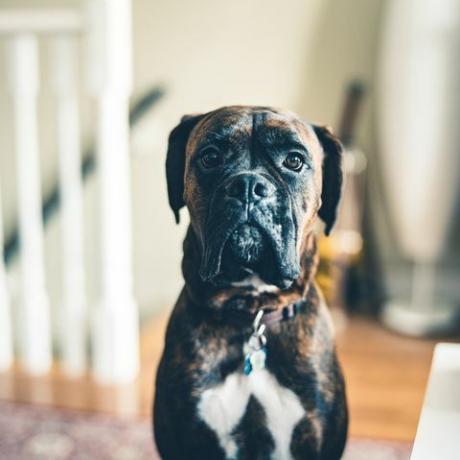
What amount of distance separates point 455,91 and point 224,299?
155 centimetres

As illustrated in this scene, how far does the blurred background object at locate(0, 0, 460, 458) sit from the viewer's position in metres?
1.95

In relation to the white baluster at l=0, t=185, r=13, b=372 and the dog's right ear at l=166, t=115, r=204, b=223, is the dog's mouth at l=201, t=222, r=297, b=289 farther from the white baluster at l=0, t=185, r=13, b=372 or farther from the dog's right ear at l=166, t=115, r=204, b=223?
the white baluster at l=0, t=185, r=13, b=372

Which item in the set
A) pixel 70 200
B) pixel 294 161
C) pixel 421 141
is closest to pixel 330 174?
pixel 294 161

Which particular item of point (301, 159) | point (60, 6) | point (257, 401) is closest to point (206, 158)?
point (301, 159)

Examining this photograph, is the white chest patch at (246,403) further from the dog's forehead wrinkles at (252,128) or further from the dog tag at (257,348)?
the dog's forehead wrinkles at (252,128)

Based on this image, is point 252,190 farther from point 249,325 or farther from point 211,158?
point 249,325

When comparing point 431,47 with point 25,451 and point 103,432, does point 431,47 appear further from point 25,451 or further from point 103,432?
point 25,451

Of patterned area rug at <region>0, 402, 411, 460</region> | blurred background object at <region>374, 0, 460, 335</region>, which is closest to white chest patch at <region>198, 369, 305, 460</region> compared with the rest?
patterned area rug at <region>0, 402, 411, 460</region>

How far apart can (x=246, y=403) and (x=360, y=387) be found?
1.05 m

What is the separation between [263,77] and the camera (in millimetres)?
2648

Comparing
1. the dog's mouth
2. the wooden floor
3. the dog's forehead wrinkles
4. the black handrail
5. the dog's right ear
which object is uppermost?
the dog's forehead wrinkles

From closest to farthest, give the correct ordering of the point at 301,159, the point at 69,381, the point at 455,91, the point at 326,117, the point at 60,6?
the point at 301,159, the point at 69,381, the point at 455,91, the point at 326,117, the point at 60,6

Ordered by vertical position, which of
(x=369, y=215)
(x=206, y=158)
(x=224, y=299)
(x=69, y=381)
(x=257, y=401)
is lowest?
(x=69, y=381)

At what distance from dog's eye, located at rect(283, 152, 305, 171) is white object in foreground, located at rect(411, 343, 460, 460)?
35cm
